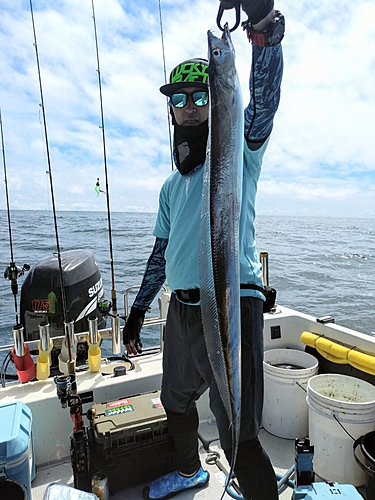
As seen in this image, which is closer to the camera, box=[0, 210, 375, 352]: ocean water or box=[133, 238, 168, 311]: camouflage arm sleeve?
box=[133, 238, 168, 311]: camouflage arm sleeve

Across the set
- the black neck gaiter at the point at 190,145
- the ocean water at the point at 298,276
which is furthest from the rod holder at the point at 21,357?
the ocean water at the point at 298,276

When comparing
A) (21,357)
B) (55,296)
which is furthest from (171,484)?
(55,296)

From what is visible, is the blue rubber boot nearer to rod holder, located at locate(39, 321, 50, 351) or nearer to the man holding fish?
the man holding fish

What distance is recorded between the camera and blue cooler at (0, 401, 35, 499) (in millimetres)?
1896

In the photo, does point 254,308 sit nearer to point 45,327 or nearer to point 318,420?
point 318,420

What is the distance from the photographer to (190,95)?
4.99 ft

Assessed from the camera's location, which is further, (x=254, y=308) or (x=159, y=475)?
(x=159, y=475)

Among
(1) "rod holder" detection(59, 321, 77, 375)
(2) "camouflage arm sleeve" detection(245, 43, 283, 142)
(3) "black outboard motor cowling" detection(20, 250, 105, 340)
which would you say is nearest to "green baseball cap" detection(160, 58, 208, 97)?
(2) "camouflage arm sleeve" detection(245, 43, 283, 142)

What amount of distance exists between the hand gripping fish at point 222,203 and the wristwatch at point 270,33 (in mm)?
216

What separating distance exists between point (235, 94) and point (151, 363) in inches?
96.9

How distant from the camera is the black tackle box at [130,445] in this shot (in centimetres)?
221

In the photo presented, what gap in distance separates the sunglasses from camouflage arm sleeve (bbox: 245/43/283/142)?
1.00 feet

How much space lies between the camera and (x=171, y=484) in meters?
2.24

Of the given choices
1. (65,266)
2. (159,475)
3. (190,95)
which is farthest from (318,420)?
(65,266)
